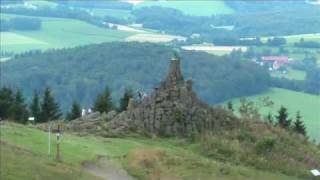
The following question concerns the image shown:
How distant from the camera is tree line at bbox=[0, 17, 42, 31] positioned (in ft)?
600

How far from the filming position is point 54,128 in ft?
109

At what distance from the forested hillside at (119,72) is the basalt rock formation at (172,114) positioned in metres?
76.1

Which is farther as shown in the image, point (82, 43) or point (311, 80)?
point (82, 43)

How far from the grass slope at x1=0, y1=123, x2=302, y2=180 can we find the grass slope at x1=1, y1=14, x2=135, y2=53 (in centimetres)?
13162

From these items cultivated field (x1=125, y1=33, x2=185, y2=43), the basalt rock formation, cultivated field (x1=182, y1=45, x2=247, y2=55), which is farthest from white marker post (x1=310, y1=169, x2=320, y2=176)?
cultivated field (x1=125, y1=33, x2=185, y2=43)

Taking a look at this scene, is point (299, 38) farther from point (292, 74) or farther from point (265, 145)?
point (265, 145)

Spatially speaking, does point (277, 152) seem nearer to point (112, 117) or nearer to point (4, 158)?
point (112, 117)

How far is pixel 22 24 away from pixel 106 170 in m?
164

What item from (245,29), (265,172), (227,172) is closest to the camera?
(227,172)

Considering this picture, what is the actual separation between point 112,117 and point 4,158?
43.5ft

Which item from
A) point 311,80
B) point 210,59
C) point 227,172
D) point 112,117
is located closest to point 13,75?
point 210,59

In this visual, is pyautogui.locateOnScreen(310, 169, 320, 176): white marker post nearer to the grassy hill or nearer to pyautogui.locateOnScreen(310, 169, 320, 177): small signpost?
→ pyautogui.locateOnScreen(310, 169, 320, 177): small signpost

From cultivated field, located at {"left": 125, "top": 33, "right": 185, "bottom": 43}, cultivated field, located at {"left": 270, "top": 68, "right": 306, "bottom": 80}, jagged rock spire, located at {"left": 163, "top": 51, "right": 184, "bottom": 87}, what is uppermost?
jagged rock spire, located at {"left": 163, "top": 51, "right": 184, "bottom": 87}

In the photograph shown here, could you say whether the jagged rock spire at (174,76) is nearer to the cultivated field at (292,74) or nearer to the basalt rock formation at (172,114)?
the basalt rock formation at (172,114)
